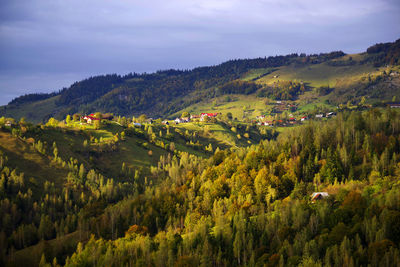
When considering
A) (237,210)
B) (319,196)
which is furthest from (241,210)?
(319,196)

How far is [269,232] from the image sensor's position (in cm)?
12162

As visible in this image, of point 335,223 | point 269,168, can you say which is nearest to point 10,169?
point 269,168

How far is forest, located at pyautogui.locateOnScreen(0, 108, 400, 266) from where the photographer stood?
4328 inches

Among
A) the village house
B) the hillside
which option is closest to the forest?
the hillside

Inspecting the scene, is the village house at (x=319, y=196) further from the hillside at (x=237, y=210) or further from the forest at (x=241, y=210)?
the forest at (x=241, y=210)

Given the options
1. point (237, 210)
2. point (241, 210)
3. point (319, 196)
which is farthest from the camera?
point (237, 210)

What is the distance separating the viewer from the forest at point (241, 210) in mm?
109938

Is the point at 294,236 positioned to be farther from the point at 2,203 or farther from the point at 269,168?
the point at 2,203

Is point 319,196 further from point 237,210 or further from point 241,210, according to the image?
point 237,210

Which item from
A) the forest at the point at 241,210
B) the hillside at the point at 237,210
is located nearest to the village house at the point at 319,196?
the hillside at the point at 237,210

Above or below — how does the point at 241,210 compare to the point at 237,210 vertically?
above

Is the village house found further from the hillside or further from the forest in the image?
the forest

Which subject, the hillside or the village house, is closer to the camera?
the hillside

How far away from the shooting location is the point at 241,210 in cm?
13600
